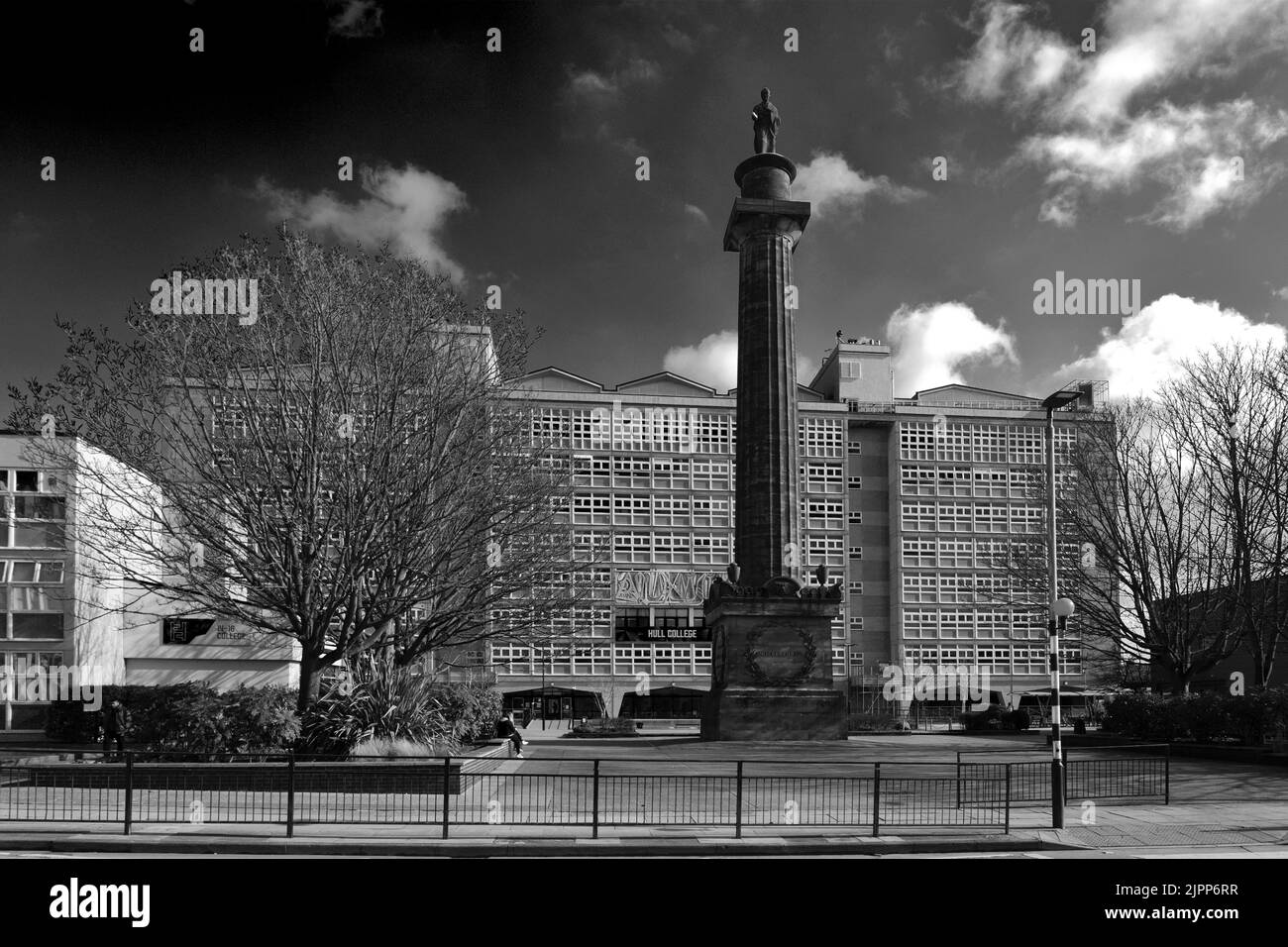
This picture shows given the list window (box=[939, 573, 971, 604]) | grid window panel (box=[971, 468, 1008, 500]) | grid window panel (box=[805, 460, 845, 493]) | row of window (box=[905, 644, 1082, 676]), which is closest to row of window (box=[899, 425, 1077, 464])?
grid window panel (box=[971, 468, 1008, 500])

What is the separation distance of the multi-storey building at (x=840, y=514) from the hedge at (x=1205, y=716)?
38932 mm

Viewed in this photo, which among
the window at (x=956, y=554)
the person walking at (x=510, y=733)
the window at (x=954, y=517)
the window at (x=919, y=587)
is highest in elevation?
the window at (x=954, y=517)

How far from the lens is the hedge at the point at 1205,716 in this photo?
31.4 meters

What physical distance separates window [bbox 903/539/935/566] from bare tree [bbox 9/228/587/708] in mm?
60224

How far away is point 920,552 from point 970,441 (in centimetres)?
955

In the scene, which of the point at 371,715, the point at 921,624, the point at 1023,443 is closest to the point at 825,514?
the point at 921,624

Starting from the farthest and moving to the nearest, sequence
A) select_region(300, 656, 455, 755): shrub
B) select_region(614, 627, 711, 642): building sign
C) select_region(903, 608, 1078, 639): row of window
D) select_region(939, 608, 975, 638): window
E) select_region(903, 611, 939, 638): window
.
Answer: select_region(939, 608, 975, 638): window, select_region(903, 611, 939, 638): window, select_region(903, 608, 1078, 639): row of window, select_region(614, 627, 711, 642): building sign, select_region(300, 656, 455, 755): shrub

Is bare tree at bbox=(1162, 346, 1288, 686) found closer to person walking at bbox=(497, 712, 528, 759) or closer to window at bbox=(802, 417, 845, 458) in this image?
person walking at bbox=(497, 712, 528, 759)

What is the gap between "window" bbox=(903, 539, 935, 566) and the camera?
83.4 m

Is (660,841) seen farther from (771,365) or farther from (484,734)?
(771,365)

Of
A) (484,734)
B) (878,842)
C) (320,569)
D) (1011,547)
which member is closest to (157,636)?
(484,734)

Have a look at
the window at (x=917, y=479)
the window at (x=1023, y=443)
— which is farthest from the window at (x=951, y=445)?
the window at (x=1023, y=443)

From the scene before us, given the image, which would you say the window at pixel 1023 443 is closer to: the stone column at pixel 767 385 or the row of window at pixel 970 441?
the row of window at pixel 970 441

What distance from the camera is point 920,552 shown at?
274 ft
